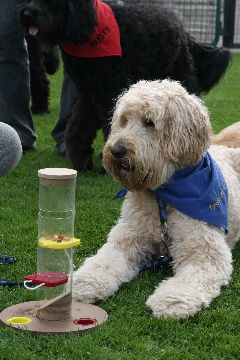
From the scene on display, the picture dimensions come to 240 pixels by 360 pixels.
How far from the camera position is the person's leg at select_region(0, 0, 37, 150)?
6012mm

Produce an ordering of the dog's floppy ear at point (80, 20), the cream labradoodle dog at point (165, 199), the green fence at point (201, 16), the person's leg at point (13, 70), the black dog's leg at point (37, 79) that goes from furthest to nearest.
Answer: the green fence at point (201, 16) < the black dog's leg at point (37, 79) < the person's leg at point (13, 70) < the dog's floppy ear at point (80, 20) < the cream labradoodle dog at point (165, 199)

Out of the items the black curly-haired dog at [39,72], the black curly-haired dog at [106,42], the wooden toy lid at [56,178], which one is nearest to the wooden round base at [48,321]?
the wooden toy lid at [56,178]

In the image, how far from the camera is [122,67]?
528cm

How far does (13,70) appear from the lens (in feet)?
20.4

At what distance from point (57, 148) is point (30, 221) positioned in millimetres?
2517

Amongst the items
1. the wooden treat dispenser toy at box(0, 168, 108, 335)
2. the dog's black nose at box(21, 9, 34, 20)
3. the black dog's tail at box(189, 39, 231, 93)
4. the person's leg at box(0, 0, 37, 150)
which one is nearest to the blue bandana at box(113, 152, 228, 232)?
the wooden treat dispenser toy at box(0, 168, 108, 335)

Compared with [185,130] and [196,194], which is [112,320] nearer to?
[196,194]

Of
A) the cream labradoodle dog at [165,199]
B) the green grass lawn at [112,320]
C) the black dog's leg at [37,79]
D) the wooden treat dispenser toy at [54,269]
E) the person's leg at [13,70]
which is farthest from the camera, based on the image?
the black dog's leg at [37,79]

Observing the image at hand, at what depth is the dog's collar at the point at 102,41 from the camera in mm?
5176

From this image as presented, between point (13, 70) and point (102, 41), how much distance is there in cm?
141

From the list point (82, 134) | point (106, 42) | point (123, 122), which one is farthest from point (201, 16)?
point (123, 122)

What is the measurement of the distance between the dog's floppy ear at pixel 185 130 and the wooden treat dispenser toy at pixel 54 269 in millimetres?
675

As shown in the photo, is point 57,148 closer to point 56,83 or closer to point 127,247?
point 127,247

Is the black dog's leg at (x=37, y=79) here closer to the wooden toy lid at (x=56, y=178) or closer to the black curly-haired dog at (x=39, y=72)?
the black curly-haired dog at (x=39, y=72)
